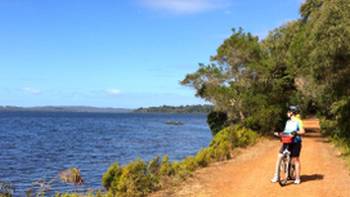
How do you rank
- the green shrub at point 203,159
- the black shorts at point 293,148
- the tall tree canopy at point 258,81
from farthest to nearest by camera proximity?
the tall tree canopy at point 258,81
the green shrub at point 203,159
the black shorts at point 293,148

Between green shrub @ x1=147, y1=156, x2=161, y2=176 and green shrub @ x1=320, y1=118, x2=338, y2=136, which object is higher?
green shrub @ x1=320, y1=118, x2=338, y2=136

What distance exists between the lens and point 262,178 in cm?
1520

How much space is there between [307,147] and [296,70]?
5696mm

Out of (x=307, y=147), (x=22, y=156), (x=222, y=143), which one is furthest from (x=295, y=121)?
(x=22, y=156)

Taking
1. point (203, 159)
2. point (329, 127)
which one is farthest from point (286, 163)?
point (329, 127)

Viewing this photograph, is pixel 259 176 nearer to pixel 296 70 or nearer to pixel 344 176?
pixel 344 176

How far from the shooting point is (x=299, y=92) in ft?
108

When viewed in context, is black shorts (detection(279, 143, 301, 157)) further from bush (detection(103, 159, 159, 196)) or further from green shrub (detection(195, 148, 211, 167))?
green shrub (detection(195, 148, 211, 167))

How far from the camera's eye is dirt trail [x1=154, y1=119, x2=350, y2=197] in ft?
42.8

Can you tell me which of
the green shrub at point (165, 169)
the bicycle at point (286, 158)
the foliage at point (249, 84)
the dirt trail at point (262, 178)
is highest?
the foliage at point (249, 84)

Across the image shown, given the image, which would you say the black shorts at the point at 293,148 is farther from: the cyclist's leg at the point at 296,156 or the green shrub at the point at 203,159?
the green shrub at the point at 203,159

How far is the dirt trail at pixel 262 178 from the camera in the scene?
42.8 feet

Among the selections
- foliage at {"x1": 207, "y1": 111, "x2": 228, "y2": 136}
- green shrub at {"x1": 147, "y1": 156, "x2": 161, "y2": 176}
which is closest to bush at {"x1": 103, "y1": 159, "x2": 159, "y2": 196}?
green shrub at {"x1": 147, "y1": 156, "x2": 161, "y2": 176}

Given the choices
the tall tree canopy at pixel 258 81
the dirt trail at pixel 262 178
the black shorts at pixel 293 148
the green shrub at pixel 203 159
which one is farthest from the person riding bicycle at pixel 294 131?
the tall tree canopy at pixel 258 81
